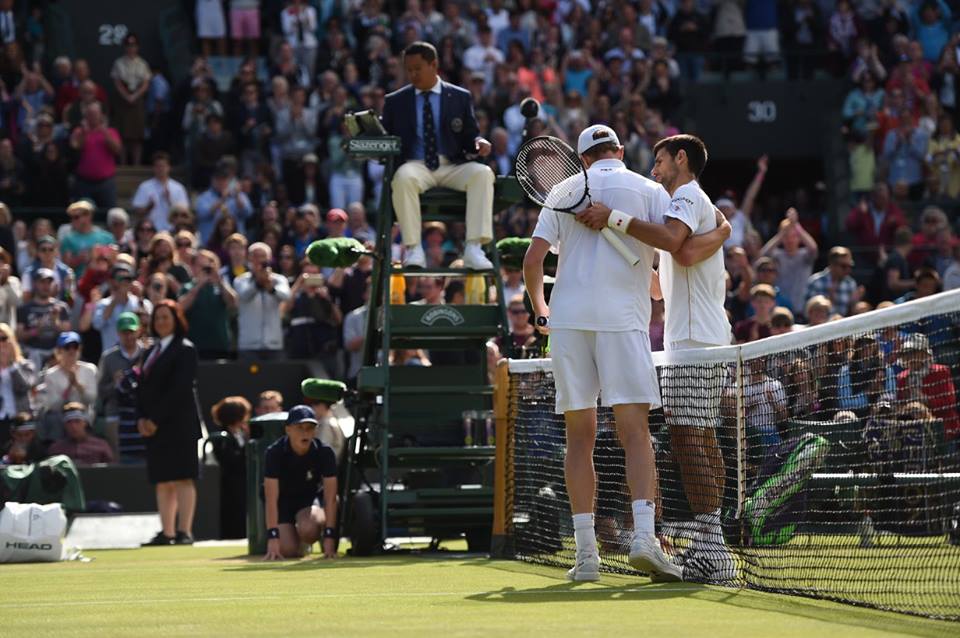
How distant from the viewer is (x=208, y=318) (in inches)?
736

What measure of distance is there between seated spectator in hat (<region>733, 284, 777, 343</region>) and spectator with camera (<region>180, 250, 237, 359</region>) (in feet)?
17.2

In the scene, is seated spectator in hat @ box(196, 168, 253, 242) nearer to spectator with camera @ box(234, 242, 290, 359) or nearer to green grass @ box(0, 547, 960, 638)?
spectator with camera @ box(234, 242, 290, 359)

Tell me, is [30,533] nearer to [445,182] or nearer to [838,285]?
[445,182]

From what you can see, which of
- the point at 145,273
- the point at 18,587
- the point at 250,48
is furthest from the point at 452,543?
the point at 250,48

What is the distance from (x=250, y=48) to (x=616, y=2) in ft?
18.0

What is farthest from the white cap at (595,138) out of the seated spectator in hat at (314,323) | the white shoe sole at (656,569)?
the seated spectator in hat at (314,323)

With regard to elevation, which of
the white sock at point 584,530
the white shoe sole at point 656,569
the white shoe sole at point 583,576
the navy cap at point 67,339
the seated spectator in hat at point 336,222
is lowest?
the white shoe sole at point 583,576

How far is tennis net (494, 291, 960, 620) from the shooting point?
8312 millimetres

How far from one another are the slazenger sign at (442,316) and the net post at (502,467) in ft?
3.01

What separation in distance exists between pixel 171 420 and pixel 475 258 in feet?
12.8

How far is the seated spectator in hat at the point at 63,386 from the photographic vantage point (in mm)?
17484

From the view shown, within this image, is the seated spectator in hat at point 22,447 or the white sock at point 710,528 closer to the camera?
the white sock at point 710,528

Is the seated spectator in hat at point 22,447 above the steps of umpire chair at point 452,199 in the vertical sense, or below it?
below

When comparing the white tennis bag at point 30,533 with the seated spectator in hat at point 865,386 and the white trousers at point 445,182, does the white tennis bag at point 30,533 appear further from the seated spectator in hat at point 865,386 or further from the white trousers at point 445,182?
the seated spectator in hat at point 865,386
